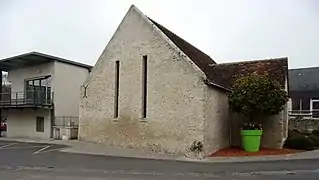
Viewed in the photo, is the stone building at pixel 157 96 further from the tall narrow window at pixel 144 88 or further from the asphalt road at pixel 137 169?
the asphalt road at pixel 137 169

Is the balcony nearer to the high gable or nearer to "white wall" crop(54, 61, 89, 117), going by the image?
"white wall" crop(54, 61, 89, 117)

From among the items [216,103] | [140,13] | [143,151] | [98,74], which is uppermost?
[140,13]

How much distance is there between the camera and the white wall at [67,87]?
99.4 ft

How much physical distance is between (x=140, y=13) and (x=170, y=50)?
11.5 ft

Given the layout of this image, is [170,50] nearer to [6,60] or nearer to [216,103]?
[216,103]

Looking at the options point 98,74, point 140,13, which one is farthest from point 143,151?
point 140,13

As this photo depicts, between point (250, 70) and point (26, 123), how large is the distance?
19354 millimetres

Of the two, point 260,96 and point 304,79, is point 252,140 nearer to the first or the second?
point 260,96

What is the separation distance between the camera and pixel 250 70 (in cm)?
2480

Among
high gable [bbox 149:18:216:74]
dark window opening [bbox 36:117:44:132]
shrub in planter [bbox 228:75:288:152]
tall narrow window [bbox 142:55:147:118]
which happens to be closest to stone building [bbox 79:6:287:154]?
tall narrow window [bbox 142:55:147:118]

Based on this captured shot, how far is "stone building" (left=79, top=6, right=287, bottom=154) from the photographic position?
19.5 meters

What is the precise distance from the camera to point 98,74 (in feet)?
80.4

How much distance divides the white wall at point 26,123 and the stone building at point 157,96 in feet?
20.1

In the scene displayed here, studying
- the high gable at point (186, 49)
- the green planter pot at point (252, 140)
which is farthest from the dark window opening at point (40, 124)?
the green planter pot at point (252, 140)
